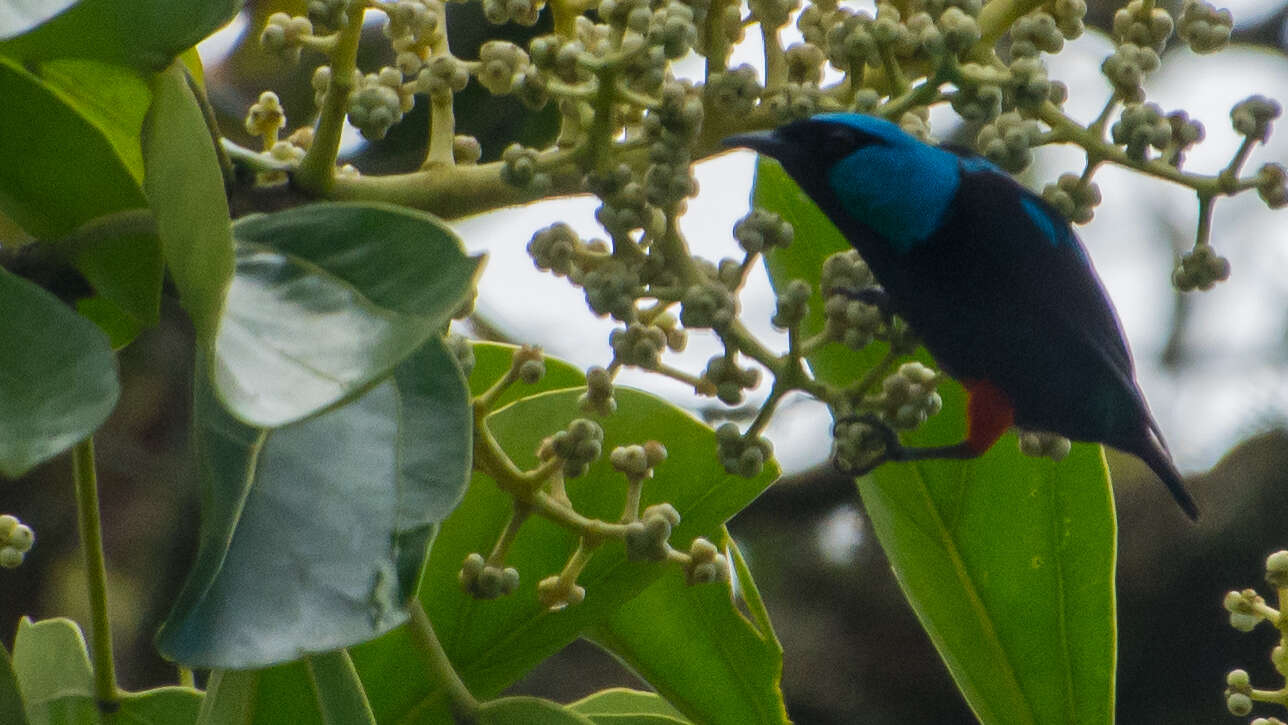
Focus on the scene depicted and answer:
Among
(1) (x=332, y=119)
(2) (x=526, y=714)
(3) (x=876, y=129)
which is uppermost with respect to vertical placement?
(1) (x=332, y=119)

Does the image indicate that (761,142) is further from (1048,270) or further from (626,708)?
(626,708)

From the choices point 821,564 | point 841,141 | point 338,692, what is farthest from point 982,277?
point 821,564

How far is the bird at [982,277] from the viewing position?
4.45 ft

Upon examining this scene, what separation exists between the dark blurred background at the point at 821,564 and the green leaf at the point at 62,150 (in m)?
2.22

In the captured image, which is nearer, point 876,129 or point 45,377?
point 45,377

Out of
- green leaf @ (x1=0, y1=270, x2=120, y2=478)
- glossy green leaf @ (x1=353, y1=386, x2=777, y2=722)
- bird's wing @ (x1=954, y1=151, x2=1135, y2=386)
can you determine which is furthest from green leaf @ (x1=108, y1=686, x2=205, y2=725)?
bird's wing @ (x1=954, y1=151, x2=1135, y2=386)

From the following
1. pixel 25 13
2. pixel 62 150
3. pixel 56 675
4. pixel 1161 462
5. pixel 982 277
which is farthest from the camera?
pixel 1161 462

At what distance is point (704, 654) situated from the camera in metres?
1.43

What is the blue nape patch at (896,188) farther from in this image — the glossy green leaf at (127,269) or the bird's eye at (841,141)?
the glossy green leaf at (127,269)

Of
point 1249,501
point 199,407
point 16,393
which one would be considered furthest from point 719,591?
point 1249,501

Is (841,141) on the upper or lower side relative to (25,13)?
lower

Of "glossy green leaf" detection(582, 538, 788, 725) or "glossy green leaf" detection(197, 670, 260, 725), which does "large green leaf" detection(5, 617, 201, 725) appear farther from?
"glossy green leaf" detection(582, 538, 788, 725)

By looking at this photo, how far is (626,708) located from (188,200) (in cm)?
90

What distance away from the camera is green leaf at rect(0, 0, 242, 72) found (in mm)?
724
